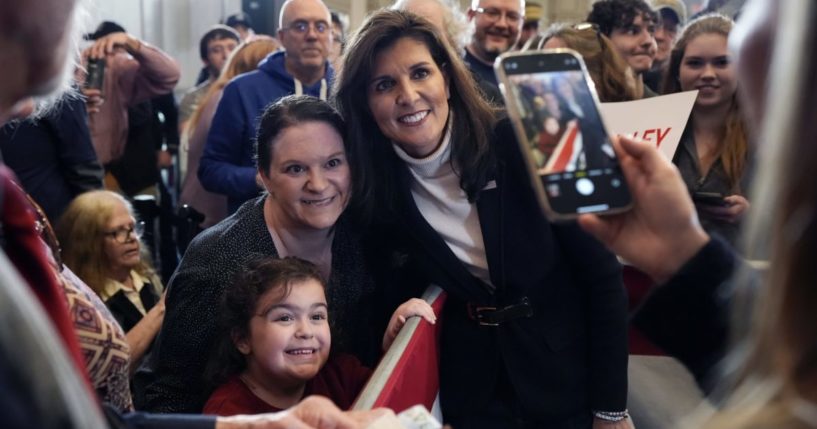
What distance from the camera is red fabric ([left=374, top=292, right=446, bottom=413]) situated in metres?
1.99

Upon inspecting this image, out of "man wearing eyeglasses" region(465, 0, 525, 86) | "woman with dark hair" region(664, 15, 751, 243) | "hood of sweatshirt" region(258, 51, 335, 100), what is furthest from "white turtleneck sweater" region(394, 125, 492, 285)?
"man wearing eyeglasses" region(465, 0, 525, 86)

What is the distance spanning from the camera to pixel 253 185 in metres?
4.21

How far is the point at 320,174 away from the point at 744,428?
2021mm

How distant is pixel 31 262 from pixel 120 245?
2755 mm

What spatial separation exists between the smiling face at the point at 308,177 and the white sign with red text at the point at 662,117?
46.8 inches

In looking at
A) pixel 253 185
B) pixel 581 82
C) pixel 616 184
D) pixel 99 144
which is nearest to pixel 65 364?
pixel 616 184

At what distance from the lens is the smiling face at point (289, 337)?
8.16ft

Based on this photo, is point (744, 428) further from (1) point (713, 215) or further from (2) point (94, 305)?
(1) point (713, 215)

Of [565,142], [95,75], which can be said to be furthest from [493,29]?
[565,142]

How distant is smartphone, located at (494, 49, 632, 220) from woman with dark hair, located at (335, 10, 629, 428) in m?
0.83

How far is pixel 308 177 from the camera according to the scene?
2723 millimetres

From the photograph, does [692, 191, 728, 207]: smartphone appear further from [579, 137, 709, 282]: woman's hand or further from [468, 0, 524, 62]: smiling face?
[579, 137, 709, 282]: woman's hand

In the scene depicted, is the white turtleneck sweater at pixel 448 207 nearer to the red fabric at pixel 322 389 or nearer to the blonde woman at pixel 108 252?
the red fabric at pixel 322 389

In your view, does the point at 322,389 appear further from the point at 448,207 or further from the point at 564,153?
the point at 564,153
